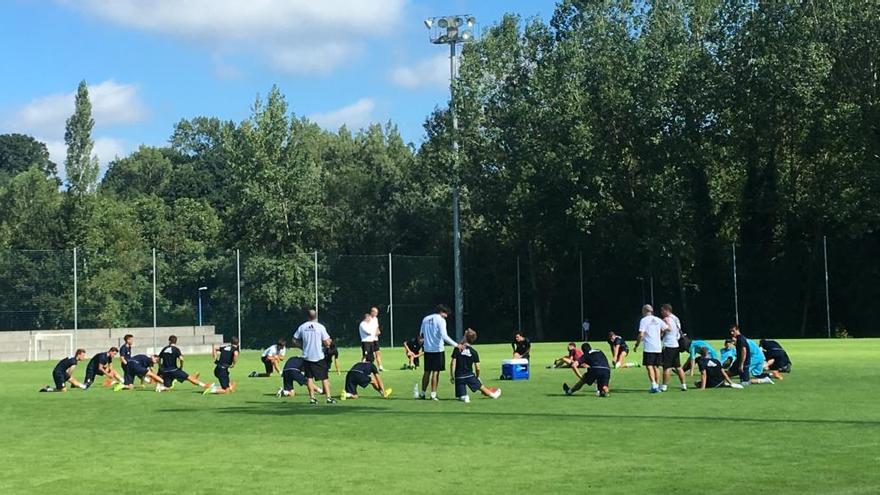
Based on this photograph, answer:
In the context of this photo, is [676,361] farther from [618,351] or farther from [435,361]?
[618,351]

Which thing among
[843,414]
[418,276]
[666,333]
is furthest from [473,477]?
[418,276]

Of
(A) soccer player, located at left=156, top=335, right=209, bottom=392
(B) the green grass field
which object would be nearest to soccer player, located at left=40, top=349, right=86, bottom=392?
(A) soccer player, located at left=156, top=335, right=209, bottom=392

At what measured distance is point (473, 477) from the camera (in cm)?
1090

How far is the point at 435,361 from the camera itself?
2022cm

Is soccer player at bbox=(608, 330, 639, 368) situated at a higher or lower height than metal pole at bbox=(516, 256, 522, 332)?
lower

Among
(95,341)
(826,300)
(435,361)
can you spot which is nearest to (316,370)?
(435,361)

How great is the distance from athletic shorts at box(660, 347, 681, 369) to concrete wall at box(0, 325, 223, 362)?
27.6 meters

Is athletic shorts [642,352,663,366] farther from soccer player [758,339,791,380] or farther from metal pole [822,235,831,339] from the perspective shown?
metal pole [822,235,831,339]

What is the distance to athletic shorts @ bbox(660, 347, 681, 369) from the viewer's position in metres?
21.4

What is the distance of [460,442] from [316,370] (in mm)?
6994

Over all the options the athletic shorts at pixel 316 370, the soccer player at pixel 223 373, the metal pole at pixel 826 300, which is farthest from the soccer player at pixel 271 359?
the metal pole at pixel 826 300

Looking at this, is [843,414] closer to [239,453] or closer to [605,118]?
[239,453]

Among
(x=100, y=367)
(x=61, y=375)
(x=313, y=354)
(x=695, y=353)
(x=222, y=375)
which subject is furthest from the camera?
(x=100, y=367)

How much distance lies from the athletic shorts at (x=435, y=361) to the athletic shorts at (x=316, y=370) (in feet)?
6.32
